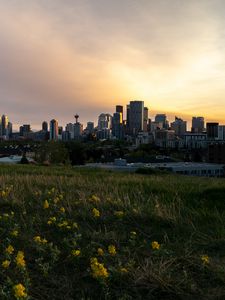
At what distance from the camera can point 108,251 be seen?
4418 millimetres

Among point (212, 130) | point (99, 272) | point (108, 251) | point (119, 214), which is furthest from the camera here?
point (212, 130)

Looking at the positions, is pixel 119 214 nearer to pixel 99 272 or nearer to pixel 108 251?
pixel 108 251

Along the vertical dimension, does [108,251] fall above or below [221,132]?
below

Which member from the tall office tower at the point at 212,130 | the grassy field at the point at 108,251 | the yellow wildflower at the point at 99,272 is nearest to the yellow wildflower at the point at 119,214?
the grassy field at the point at 108,251

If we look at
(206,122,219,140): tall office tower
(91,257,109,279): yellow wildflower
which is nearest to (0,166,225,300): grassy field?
(91,257,109,279): yellow wildflower

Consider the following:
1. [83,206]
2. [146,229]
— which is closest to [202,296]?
[146,229]

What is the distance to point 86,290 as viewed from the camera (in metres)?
3.59

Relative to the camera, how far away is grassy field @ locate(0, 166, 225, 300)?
3570 mm

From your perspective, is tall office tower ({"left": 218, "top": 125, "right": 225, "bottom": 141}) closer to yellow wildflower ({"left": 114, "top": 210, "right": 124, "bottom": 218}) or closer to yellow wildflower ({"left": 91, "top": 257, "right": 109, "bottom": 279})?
yellow wildflower ({"left": 114, "top": 210, "right": 124, "bottom": 218})

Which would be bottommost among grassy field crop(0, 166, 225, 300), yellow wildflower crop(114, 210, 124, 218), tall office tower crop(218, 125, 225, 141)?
grassy field crop(0, 166, 225, 300)

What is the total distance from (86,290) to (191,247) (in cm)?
154

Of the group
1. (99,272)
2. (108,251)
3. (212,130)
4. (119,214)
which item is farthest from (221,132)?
(99,272)

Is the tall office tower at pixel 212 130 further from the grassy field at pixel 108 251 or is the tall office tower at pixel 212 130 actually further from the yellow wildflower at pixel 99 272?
the yellow wildflower at pixel 99 272

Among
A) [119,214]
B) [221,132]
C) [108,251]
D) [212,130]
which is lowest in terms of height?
[108,251]
